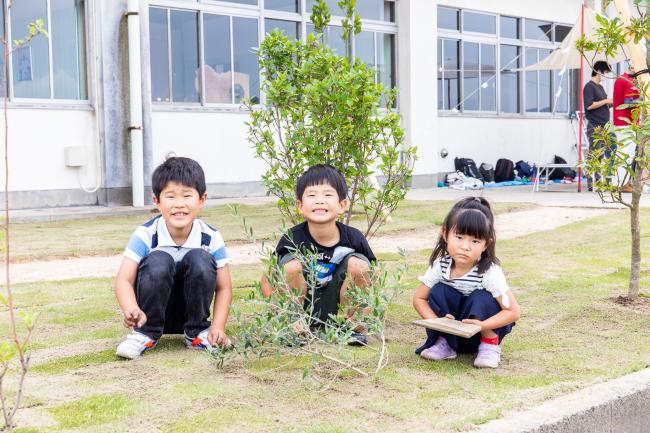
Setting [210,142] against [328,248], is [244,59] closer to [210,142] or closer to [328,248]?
[210,142]

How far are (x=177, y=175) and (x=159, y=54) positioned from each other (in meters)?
9.59

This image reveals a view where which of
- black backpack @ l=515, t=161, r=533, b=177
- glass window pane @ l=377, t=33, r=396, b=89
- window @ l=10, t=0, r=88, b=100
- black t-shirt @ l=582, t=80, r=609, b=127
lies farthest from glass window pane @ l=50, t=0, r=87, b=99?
black backpack @ l=515, t=161, r=533, b=177

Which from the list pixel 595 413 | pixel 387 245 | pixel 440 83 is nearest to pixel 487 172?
pixel 440 83

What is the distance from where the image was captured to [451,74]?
17.8 metres

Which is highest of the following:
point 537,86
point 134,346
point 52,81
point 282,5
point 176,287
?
point 282,5

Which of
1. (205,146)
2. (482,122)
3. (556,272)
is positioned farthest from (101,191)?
(482,122)

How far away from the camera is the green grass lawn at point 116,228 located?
25.4ft

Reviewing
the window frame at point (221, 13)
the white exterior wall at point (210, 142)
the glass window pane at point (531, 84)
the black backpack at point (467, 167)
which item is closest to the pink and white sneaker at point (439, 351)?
the window frame at point (221, 13)

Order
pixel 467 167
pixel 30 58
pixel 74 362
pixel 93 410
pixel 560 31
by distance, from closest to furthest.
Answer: pixel 93 410, pixel 74 362, pixel 30 58, pixel 467 167, pixel 560 31

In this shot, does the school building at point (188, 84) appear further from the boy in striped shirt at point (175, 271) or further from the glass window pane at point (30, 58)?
the boy in striped shirt at point (175, 271)

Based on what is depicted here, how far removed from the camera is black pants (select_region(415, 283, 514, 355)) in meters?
3.60

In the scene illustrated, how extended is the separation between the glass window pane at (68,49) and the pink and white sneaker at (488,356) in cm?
960

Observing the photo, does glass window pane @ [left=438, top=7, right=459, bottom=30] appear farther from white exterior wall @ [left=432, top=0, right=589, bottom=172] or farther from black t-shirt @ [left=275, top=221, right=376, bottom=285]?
black t-shirt @ [left=275, top=221, right=376, bottom=285]

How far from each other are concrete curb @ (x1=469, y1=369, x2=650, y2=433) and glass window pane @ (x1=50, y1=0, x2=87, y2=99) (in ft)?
33.4
